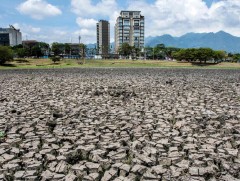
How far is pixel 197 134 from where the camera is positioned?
7.47 metres

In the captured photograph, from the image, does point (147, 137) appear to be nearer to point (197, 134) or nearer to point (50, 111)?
point (197, 134)

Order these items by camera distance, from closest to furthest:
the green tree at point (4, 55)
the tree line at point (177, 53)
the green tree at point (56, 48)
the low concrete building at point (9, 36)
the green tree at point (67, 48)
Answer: the green tree at point (4, 55)
the tree line at point (177, 53)
the green tree at point (56, 48)
the green tree at point (67, 48)
the low concrete building at point (9, 36)

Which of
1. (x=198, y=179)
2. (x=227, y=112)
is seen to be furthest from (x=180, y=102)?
(x=198, y=179)

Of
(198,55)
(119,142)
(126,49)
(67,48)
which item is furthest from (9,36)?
(119,142)

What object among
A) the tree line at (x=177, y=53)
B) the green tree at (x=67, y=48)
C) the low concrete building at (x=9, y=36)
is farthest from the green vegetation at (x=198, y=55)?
the low concrete building at (x=9, y=36)

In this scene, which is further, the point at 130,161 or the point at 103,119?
the point at 103,119

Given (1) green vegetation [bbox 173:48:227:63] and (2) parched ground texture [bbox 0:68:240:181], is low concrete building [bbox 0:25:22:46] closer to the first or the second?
(1) green vegetation [bbox 173:48:227:63]

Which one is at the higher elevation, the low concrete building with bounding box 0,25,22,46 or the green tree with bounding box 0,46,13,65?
the low concrete building with bounding box 0,25,22,46

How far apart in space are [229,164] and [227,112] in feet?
17.7

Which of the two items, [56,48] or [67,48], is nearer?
[56,48]

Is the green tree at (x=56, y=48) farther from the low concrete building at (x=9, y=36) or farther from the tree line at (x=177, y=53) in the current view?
the low concrete building at (x=9, y=36)

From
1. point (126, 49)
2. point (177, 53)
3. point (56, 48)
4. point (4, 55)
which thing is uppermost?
point (56, 48)

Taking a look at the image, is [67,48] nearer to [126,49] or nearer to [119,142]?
[126,49]

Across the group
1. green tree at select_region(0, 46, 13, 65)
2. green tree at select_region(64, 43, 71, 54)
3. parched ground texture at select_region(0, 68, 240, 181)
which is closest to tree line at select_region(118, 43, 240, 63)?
green tree at select_region(64, 43, 71, 54)
